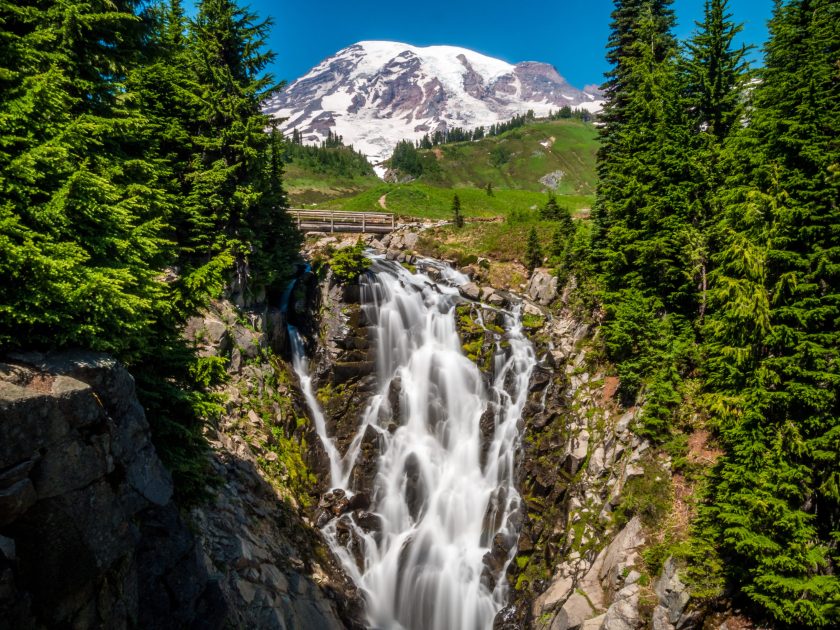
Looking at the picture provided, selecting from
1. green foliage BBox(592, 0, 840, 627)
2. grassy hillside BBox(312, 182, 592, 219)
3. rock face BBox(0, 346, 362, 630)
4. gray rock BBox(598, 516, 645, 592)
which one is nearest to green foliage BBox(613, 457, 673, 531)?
gray rock BBox(598, 516, 645, 592)

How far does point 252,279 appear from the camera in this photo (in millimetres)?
22188

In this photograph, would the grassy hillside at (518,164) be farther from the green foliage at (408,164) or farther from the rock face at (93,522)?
the rock face at (93,522)

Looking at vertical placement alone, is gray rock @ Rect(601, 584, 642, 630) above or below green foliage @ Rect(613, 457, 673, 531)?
below

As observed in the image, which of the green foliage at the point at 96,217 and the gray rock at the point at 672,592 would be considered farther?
the gray rock at the point at 672,592

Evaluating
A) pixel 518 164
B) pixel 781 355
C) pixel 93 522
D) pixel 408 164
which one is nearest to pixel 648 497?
pixel 781 355

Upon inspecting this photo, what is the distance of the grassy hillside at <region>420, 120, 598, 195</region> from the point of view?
167750 mm

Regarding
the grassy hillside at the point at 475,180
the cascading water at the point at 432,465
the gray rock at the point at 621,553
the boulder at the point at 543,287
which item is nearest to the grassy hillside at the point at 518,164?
the grassy hillside at the point at 475,180

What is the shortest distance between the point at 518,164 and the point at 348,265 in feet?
574

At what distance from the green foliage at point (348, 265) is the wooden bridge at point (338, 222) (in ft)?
53.2

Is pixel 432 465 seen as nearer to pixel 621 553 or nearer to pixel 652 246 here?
pixel 621 553

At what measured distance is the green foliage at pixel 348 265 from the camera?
25.8 m

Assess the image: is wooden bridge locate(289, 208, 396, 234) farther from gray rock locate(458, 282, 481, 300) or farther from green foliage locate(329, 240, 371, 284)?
gray rock locate(458, 282, 481, 300)

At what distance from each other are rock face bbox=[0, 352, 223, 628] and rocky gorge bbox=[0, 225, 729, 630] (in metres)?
0.02

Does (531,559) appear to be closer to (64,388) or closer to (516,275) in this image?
(64,388)
